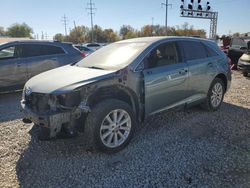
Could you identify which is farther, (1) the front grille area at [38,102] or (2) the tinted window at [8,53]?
(2) the tinted window at [8,53]

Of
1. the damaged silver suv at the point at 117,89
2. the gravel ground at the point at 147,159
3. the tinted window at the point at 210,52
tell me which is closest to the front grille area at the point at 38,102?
the damaged silver suv at the point at 117,89

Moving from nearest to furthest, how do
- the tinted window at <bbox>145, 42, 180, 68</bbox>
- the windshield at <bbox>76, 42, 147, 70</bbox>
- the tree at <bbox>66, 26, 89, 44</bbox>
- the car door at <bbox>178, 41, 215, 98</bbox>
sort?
1. the windshield at <bbox>76, 42, 147, 70</bbox>
2. the tinted window at <bbox>145, 42, 180, 68</bbox>
3. the car door at <bbox>178, 41, 215, 98</bbox>
4. the tree at <bbox>66, 26, 89, 44</bbox>

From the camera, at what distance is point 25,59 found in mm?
7008

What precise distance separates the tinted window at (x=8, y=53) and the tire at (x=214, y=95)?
17.2 ft

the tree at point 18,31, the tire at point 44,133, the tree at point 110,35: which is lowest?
the tire at point 44,133

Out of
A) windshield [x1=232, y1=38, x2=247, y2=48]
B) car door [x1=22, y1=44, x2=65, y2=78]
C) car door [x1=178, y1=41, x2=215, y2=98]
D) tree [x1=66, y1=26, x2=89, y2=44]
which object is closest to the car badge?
car door [x1=178, y1=41, x2=215, y2=98]

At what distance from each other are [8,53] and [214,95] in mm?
5491

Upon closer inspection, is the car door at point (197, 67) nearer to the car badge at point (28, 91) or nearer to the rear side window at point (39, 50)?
the car badge at point (28, 91)

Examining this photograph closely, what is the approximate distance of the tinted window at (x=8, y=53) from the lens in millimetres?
6747

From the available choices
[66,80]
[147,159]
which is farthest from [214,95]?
[66,80]

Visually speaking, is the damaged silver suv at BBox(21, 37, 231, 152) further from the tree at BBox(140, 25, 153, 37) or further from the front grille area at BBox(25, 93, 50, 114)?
the tree at BBox(140, 25, 153, 37)

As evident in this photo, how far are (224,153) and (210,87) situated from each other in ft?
6.42

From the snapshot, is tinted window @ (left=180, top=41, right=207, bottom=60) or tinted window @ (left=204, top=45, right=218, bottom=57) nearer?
tinted window @ (left=180, top=41, right=207, bottom=60)

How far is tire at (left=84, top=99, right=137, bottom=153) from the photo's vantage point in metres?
3.38
